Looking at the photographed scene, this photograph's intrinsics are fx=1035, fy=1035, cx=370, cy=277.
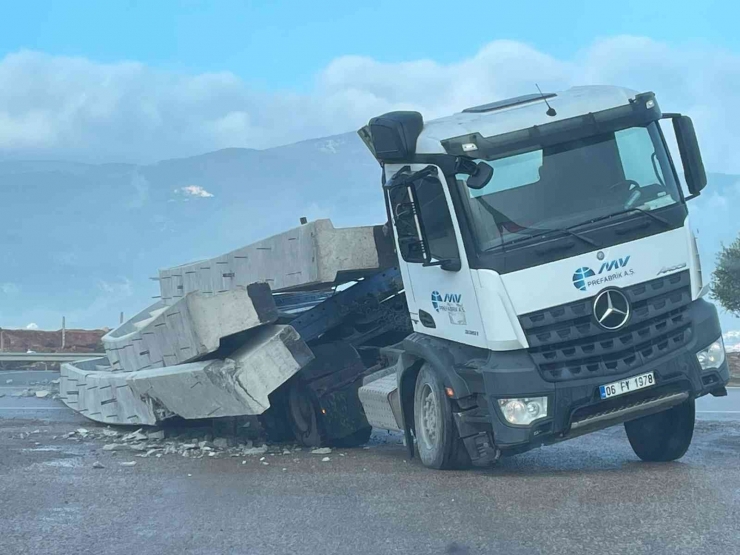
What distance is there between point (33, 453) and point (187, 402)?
168 cm

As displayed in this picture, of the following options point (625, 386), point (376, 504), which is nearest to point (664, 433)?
point (625, 386)

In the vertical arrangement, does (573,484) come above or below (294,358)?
below

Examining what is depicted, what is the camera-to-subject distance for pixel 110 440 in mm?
12367

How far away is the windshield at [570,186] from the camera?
25.2ft

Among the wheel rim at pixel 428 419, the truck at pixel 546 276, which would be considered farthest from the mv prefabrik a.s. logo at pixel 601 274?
the wheel rim at pixel 428 419

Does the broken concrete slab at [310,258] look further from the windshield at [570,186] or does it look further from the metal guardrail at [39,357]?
the metal guardrail at [39,357]

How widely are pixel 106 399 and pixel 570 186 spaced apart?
7.88 m

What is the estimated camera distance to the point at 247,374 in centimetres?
1027

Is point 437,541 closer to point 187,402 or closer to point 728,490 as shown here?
point 728,490

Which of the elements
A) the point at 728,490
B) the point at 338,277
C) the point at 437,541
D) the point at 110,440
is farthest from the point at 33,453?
the point at 728,490

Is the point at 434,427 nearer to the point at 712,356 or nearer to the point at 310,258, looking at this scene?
the point at 712,356

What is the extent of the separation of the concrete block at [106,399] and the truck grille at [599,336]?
228 inches

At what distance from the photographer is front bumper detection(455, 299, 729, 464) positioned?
7516mm

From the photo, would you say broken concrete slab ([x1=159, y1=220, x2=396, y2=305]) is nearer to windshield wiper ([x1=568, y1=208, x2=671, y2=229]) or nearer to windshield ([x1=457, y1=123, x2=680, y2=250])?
windshield ([x1=457, y1=123, x2=680, y2=250])
